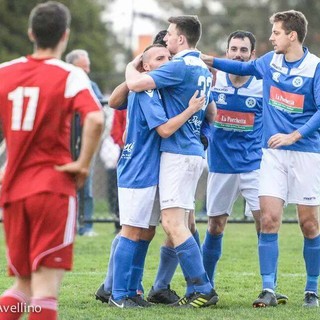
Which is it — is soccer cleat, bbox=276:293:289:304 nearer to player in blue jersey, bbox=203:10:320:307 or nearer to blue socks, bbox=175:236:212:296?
player in blue jersey, bbox=203:10:320:307

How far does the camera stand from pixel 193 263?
7.40 meters

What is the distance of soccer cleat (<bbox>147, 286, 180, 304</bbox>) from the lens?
7.93 m

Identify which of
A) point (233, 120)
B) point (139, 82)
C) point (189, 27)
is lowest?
point (233, 120)

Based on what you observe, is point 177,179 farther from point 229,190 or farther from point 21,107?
point 21,107

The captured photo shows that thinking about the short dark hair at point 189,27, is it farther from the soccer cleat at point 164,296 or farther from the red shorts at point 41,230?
the red shorts at point 41,230

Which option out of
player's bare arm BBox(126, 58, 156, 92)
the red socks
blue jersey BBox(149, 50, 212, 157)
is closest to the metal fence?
blue jersey BBox(149, 50, 212, 157)

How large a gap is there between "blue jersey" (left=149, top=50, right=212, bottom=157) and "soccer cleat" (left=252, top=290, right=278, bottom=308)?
1126 mm

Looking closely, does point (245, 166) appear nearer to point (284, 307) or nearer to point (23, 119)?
point (284, 307)

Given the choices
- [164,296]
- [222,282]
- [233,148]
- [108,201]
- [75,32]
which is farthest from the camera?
[75,32]

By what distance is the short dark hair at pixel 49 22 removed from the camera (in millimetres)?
5535

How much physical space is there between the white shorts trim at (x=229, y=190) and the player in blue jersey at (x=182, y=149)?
36.2 inches

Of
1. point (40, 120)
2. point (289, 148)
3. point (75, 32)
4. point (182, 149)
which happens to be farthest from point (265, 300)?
point (75, 32)

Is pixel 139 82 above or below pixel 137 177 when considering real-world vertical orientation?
above

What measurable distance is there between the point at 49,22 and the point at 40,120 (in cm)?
53
